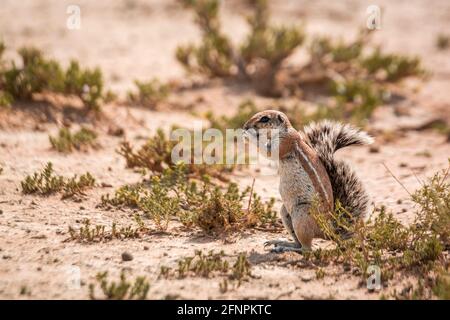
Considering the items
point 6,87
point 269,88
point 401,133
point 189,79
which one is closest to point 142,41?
point 189,79

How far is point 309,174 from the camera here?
502 centimetres

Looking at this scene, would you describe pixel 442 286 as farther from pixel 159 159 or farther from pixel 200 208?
pixel 159 159

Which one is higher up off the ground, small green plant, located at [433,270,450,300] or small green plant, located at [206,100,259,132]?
small green plant, located at [206,100,259,132]

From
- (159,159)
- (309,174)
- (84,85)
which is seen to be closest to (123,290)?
(309,174)

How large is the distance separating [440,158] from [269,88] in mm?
3160

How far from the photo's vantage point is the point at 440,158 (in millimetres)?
7820

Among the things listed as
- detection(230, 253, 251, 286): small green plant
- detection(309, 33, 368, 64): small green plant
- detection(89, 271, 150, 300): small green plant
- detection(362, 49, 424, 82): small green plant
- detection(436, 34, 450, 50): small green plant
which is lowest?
detection(89, 271, 150, 300): small green plant

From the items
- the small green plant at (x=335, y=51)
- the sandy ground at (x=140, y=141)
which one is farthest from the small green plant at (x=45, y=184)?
A: the small green plant at (x=335, y=51)

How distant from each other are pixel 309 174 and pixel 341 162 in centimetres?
37

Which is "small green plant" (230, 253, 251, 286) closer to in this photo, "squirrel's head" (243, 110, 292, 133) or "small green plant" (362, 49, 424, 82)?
"squirrel's head" (243, 110, 292, 133)

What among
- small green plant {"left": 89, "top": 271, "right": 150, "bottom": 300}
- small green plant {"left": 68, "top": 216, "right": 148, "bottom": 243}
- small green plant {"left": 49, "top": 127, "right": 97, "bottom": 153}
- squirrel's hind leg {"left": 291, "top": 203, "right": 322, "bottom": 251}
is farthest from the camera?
small green plant {"left": 49, "top": 127, "right": 97, "bottom": 153}

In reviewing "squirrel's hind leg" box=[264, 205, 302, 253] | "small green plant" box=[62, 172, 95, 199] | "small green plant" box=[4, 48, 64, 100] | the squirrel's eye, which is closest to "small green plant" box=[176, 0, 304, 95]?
"small green plant" box=[4, 48, 64, 100]

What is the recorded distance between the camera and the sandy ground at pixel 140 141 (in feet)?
14.7

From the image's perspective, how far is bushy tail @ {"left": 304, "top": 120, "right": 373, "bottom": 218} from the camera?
16.7 feet
